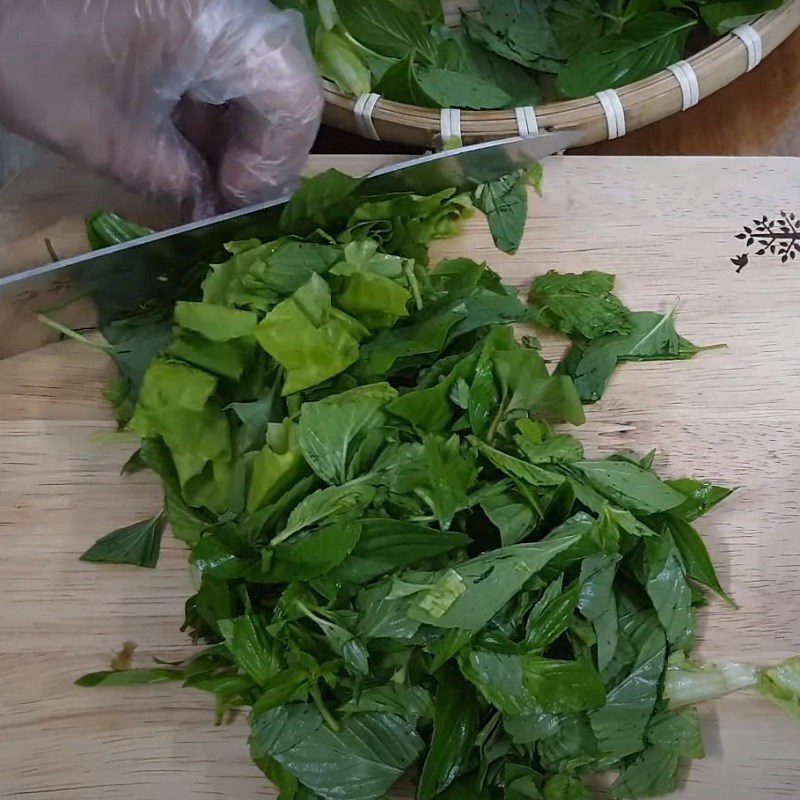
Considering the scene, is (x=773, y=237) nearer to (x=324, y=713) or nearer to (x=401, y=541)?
(x=401, y=541)

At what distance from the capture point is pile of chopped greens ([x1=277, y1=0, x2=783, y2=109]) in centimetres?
85

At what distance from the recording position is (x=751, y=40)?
827mm

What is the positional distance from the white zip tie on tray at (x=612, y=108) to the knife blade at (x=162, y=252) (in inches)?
2.9

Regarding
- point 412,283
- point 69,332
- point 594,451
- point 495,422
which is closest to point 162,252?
point 69,332

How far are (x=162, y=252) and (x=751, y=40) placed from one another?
0.63 m

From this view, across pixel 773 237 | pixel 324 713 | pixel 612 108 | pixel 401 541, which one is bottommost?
pixel 324 713

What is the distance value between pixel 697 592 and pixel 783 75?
657 mm

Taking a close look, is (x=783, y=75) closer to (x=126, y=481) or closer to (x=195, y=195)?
(x=195, y=195)

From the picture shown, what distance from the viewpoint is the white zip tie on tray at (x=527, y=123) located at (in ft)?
2.63

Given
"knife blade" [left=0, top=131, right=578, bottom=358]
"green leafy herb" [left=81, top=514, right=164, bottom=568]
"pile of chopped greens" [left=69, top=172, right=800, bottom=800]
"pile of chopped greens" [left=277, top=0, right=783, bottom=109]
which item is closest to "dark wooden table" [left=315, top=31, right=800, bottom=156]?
"pile of chopped greens" [left=277, top=0, right=783, bottom=109]

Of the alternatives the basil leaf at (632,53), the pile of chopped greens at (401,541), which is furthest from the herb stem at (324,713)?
the basil leaf at (632,53)

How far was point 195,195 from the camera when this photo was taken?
2.49 feet

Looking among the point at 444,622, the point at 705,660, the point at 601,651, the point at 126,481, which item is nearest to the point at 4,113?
the point at 126,481

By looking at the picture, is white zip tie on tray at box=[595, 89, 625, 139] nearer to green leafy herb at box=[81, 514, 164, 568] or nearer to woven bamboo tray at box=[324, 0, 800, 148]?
woven bamboo tray at box=[324, 0, 800, 148]
